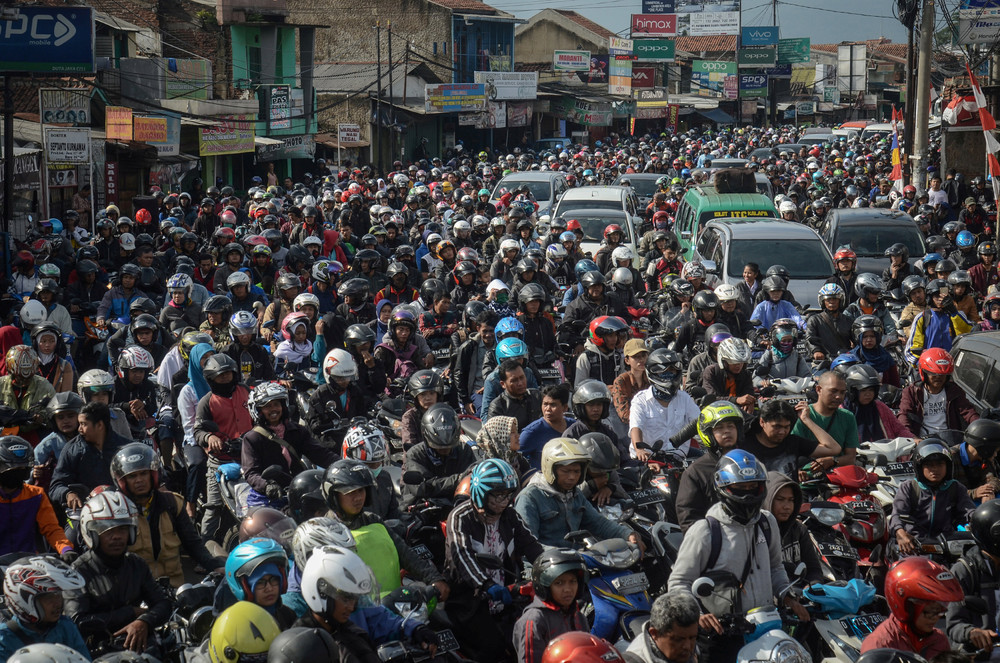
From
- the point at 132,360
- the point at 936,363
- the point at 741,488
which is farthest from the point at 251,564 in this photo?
the point at 936,363

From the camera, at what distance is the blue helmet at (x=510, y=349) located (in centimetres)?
947

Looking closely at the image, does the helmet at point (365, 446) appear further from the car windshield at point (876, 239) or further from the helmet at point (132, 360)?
the car windshield at point (876, 239)

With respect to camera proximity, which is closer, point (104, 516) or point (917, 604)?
point (917, 604)

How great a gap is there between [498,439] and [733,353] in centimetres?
244

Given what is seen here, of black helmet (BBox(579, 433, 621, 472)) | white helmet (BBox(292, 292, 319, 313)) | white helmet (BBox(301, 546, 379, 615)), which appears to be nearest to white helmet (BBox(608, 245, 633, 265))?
white helmet (BBox(292, 292, 319, 313))

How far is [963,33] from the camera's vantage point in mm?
25531

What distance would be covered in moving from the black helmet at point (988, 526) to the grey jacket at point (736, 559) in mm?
1406

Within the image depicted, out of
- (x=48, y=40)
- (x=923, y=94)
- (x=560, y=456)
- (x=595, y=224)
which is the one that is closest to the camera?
(x=560, y=456)

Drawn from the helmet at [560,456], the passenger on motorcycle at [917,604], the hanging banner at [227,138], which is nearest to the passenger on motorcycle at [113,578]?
the helmet at [560,456]

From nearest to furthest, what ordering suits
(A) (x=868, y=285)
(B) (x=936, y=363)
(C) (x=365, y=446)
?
(C) (x=365, y=446), (B) (x=936, y=363), (A) (x=868, y=285)

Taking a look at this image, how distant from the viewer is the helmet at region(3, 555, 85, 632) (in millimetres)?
5324

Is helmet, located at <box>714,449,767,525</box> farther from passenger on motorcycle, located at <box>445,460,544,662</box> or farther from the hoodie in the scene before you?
passenger on motorcycle, located at <box>445,460,544,662</box>

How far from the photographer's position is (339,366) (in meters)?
9.50

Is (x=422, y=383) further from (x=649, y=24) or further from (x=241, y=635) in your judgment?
(x=649, y=24)
